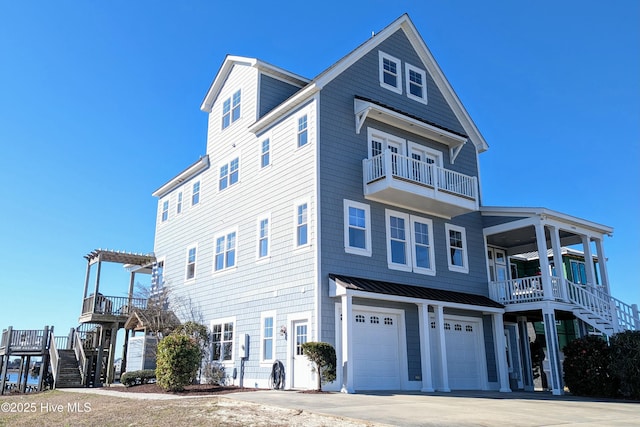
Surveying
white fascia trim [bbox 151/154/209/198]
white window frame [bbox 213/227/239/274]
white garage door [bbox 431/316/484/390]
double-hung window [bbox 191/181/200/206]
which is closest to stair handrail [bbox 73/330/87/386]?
white window frame [bbox 213/227/239/274]

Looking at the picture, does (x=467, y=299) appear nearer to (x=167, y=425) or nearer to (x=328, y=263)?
(x=328, y=263)

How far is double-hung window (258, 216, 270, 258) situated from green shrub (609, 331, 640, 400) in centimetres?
1174

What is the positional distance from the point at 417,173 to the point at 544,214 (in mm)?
5355

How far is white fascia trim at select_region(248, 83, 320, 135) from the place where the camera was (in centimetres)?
1825

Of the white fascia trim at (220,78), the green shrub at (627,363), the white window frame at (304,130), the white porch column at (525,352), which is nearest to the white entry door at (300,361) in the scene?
the white window frame at (304,130)

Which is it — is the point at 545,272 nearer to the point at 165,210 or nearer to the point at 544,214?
the point at 544,214

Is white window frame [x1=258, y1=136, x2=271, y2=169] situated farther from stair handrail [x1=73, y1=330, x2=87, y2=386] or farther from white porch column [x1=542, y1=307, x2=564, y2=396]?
stair handrail [x1=73, y1=330, x2=87, y2=386]

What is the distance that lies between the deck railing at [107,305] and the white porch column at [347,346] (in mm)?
13742

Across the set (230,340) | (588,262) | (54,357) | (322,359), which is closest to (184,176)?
(230,340)

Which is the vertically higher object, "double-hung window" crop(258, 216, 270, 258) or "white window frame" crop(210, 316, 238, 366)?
"double-hung window" crop(258, 216, 270, 258)

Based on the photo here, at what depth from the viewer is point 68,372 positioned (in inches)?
940

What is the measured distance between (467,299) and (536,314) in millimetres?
4309

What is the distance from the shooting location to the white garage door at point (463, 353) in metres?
19.7

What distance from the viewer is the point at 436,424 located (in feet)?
29.0
